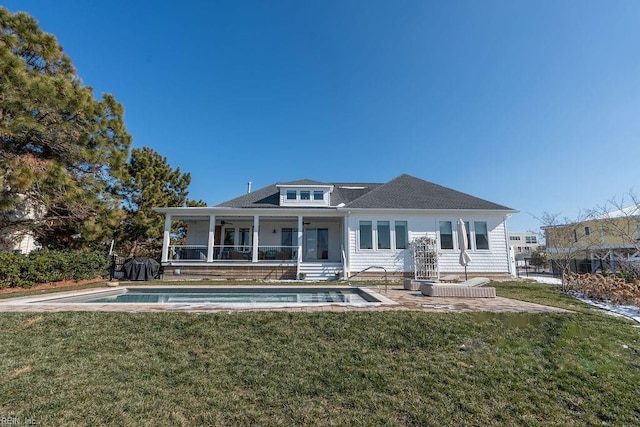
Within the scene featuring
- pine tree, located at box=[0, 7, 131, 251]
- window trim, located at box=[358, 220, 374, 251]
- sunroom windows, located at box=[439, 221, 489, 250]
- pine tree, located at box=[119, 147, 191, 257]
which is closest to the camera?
pine tree, located at box=[0, 7, 131, 251]

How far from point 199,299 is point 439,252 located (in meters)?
12.0

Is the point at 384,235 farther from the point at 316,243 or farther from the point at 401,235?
the point at 316,243

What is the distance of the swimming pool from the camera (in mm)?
5953

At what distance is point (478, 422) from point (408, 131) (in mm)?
17075

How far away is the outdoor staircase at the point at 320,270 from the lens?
15155mm

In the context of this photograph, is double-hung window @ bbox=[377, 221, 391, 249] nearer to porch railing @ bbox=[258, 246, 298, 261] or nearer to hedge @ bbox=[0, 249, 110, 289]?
porch railing @ bbox=[258, 246, 298, 261]

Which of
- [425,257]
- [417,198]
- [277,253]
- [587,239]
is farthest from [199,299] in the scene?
[587,239]

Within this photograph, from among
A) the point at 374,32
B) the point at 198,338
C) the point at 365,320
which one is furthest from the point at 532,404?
the point at 374,32

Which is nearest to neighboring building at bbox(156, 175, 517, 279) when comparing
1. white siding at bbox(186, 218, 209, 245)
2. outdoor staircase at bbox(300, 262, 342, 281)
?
outdoor staircase at bbox(300, 262, 342, 281)

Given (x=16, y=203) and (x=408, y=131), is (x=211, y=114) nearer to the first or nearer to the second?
(x=16, y=203)

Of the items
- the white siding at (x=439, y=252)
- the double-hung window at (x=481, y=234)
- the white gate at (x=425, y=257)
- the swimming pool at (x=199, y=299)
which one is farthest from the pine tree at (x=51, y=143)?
the double-hung window at (x=481, y=234)

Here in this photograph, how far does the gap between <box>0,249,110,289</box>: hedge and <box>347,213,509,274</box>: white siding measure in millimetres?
12602

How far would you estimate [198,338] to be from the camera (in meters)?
4.43

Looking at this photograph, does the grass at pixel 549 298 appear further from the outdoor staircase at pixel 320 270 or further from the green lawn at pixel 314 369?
the outdoor staircase at pixel 320 270
